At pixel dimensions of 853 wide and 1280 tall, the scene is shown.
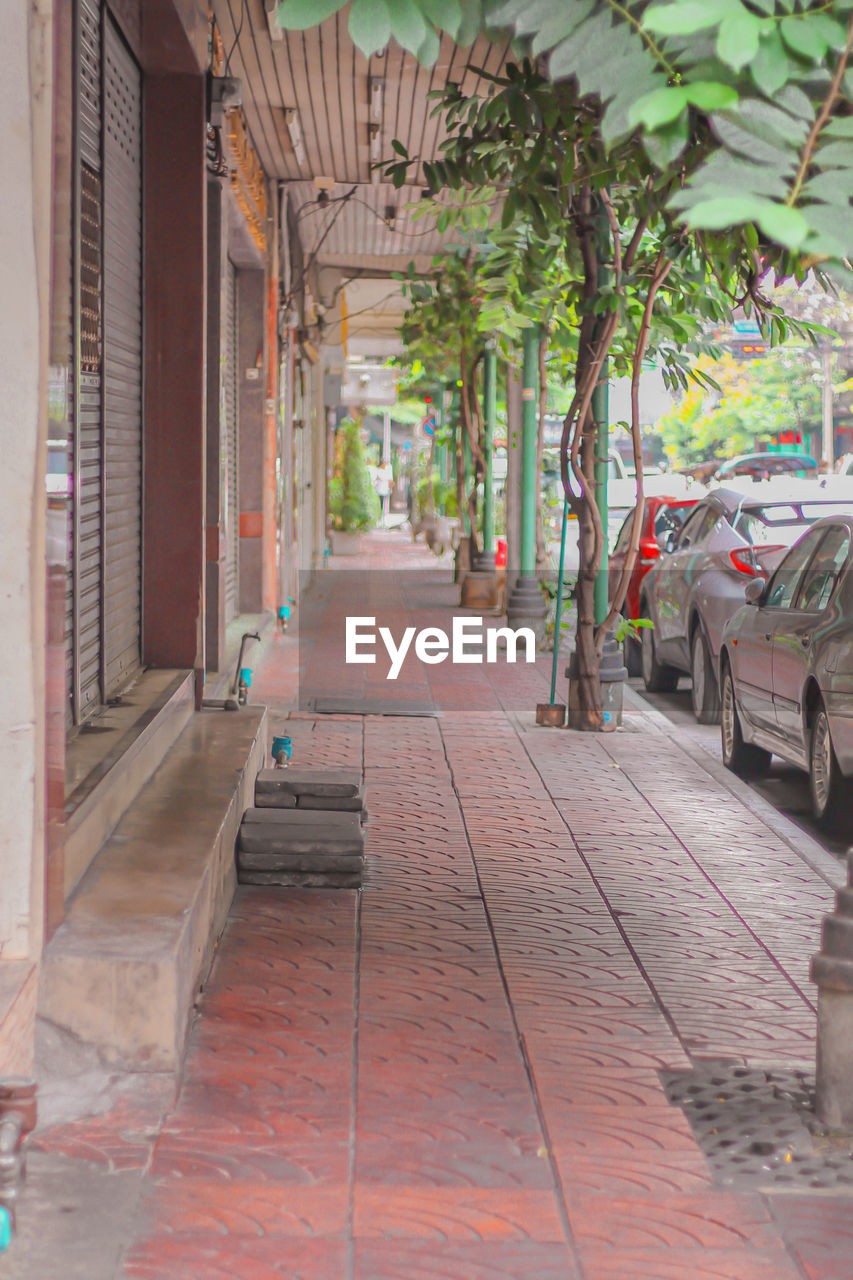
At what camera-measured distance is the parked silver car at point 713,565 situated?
11.1m

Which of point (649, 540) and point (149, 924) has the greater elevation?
point (649, 540)

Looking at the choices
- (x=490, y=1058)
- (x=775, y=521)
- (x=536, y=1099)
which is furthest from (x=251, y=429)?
(x=536, y=1099)

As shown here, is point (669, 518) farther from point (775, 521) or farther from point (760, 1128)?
point (760, 1128)

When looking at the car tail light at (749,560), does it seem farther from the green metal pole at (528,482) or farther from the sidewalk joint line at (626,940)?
the green metal pole at (528,482)

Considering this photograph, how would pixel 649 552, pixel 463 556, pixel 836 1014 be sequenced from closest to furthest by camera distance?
pixel 836 1014 < pixel 649 552 < pixel 463 556

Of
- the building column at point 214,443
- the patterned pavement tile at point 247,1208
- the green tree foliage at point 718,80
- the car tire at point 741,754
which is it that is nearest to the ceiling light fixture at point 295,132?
the building column at point 214,443

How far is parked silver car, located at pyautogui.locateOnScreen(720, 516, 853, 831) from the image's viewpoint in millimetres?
7590

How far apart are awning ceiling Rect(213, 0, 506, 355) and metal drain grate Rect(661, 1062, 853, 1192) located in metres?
4.62

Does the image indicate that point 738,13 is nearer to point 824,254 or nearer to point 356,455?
point 824,254

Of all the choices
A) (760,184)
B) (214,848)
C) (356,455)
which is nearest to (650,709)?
(214,848)

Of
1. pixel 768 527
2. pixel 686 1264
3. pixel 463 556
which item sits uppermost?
pixel 768 527

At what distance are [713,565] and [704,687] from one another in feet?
2.98

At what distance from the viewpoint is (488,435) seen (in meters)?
19.9

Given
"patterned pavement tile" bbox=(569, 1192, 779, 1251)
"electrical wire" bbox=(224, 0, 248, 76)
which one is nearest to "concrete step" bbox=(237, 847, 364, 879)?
"patterned pavement tile" bbox=(569, 1192, 779, 1251)
